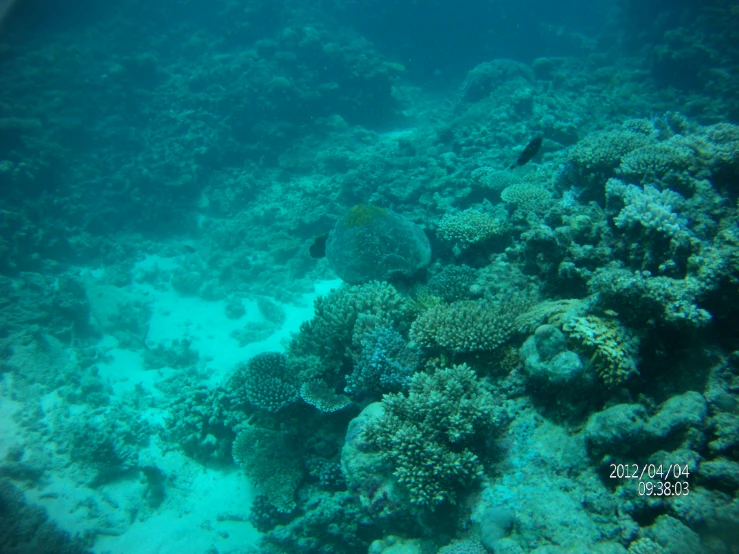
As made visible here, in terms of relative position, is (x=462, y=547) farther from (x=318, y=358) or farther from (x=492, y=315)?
(x=318, y=358)

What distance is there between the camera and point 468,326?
4324 millimetres

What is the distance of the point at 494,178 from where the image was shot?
9992mm

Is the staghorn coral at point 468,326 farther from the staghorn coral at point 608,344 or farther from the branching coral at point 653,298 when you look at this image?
the branching coral at point 653,298

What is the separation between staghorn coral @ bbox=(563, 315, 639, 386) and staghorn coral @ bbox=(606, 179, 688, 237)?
4.89 ft

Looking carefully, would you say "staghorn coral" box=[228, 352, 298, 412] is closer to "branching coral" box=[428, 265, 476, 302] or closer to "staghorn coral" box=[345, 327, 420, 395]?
"staghorn coral" box=[345, 327, 420, 395]

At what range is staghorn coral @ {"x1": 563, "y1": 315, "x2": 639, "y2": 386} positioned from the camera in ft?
10.2

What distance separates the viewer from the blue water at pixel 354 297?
10.4 feet

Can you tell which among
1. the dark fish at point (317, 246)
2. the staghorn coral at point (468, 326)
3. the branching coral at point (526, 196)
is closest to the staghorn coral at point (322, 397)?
the staghorn coral at point (468, 326)

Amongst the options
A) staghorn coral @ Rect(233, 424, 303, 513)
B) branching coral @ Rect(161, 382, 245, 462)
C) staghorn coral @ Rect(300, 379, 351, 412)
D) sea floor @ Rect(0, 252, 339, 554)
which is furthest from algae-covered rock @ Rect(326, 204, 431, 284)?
sea floor @ Rect(0, 252, 339, 554)

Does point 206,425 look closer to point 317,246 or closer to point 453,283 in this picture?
point 317,246

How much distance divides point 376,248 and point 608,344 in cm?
446

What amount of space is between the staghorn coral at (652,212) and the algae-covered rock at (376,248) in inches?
134

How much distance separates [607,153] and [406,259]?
415 cm

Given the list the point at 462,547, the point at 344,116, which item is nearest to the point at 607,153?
the point at 462,547
